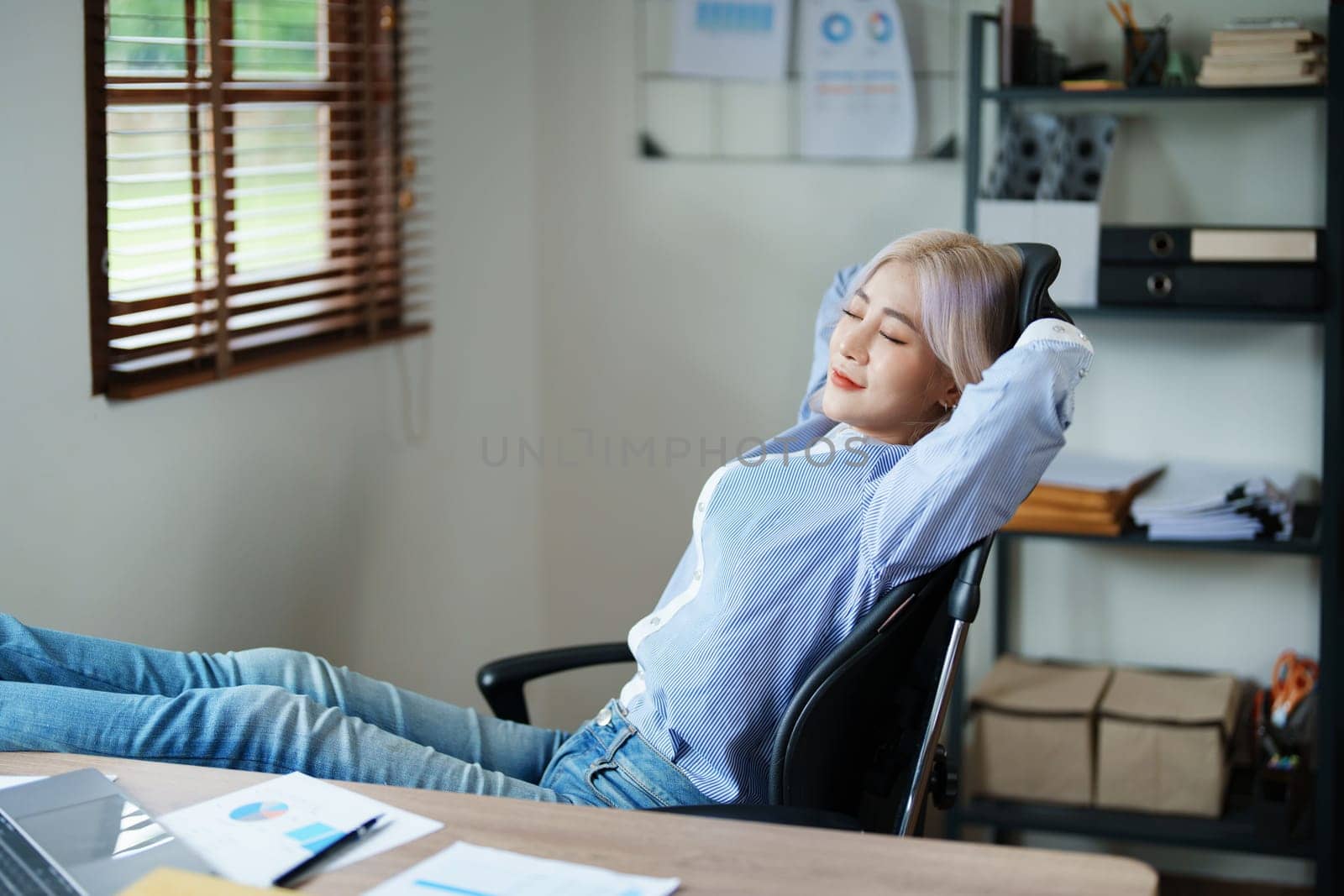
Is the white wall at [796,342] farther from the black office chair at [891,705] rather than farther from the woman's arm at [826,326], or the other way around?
the black office chair at [891,705]

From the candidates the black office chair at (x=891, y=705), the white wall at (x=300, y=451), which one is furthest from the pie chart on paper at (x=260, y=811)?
the white wall at (x=300, y=451)

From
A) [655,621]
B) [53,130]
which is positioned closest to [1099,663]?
[655,621]

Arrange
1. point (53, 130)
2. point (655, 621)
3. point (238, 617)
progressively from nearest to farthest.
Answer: point (655, 621)
point (53, 130)
point (238, 617)

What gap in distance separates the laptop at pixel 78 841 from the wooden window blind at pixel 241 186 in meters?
0.86

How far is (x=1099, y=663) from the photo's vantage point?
294 cm

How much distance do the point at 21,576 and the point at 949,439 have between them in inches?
48.8

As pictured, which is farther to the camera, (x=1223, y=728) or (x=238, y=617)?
(x=1223, y=728)

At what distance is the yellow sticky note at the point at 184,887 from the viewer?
108 centimetres

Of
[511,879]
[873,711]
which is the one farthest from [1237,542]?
[511,879]

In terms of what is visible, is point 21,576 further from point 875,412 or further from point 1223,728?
point 1223,728

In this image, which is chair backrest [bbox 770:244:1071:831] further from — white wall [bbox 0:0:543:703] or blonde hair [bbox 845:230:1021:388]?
white wall [bbox 0:0:543:703]

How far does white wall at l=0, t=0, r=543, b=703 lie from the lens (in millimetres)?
1914

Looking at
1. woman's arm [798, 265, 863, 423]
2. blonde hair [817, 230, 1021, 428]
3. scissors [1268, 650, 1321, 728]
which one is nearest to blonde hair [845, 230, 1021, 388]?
blonde hair [817, 230, 1021, 428]

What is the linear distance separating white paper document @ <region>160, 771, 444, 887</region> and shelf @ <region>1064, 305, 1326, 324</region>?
5.50 ft
